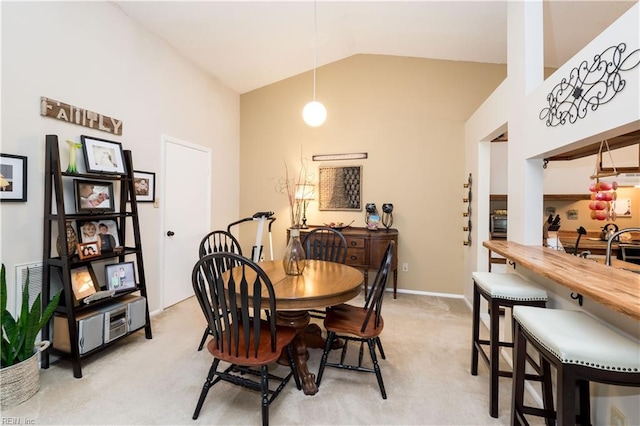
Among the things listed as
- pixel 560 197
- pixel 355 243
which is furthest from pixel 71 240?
pixel 560 197

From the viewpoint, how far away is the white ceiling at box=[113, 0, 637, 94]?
9.10 feet

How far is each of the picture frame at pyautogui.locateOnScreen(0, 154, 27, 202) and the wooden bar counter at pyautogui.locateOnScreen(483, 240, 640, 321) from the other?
326cm

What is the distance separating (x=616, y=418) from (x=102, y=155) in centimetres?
374

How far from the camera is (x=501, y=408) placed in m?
1.83

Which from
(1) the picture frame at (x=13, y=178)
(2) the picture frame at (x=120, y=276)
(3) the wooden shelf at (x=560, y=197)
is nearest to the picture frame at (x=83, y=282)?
(2) the picture frame at (x=120, y=276)

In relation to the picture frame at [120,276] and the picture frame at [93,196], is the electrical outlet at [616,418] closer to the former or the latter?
the picture frame at [120,276]

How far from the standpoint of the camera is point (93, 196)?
8.23 ft

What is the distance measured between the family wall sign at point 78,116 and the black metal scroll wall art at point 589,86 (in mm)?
3510

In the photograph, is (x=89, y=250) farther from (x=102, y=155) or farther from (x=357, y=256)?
(x=357, y=256)

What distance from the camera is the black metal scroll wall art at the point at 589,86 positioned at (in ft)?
4.27

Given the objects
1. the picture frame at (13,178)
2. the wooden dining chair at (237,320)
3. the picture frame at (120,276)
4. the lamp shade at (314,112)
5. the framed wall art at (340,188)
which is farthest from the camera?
the framed wall art at (340,188)

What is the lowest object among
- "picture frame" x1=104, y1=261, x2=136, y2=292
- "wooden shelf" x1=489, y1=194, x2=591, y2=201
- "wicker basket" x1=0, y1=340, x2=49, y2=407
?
"wicker basket" x1=0, y1=340, x2=49, y2=407

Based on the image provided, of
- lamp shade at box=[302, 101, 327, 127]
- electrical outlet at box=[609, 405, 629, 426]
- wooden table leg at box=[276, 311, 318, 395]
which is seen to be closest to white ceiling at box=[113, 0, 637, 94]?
lamp shade at box=[302, 101, 327, 127]

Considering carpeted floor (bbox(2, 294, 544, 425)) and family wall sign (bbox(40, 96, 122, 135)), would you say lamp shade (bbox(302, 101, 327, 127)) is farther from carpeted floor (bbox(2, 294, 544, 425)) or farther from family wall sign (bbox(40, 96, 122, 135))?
carpeted floor (bbox(2, 294, 544, 425))
